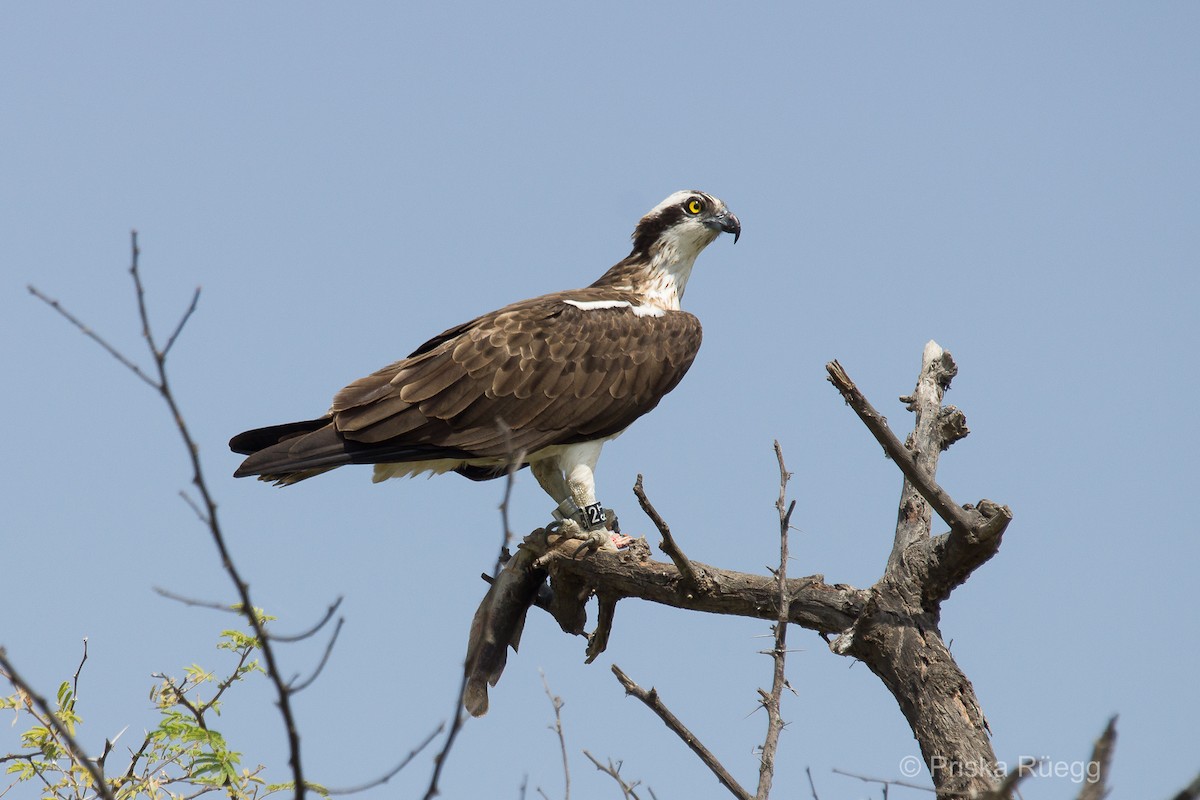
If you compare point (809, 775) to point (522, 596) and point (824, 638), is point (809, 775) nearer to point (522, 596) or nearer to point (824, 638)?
point (824, 638)

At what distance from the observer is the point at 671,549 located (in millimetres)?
4977

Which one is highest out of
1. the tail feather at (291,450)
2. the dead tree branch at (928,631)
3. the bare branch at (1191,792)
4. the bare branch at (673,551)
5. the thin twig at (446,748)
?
the tail feather at (291,450)

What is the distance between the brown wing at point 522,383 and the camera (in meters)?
6.50

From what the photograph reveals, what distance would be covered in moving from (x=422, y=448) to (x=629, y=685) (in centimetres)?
268

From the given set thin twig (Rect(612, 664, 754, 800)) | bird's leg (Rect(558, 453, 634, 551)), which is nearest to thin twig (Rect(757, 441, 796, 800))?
thin twig (Rect(612, 664, 754, 800))

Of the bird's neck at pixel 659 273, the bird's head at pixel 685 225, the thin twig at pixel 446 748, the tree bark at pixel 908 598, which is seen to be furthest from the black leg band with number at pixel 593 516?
the thin twig at pixel 446 748

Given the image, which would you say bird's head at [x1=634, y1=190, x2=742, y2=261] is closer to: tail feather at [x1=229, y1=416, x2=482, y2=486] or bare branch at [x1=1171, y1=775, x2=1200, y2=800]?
tail feather at [x1=229, y1=416, x2=482, y2=486]

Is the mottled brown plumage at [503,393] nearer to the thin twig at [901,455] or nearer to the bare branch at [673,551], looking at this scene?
the bare branch at [673,551]

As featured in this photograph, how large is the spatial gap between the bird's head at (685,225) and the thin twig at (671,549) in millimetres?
3076

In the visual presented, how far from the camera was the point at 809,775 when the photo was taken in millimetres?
4035

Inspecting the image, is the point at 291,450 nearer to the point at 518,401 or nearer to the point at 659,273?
the point at 518,401

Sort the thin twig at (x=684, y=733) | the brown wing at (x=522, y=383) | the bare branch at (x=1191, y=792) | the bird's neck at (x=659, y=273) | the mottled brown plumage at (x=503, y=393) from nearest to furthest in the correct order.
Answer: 1. the bare branch at (x=1191, y=792)
2. the thin twig at (x=684, y=733)
3. the mottled brown plumage at (x=503, y=393)
4. the brown wing at (x=522, y=383)
5. the bird's neck at (x=659, y=273)

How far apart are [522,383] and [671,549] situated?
206 centimetres

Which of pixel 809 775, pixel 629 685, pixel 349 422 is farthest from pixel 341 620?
pixel 349 422
